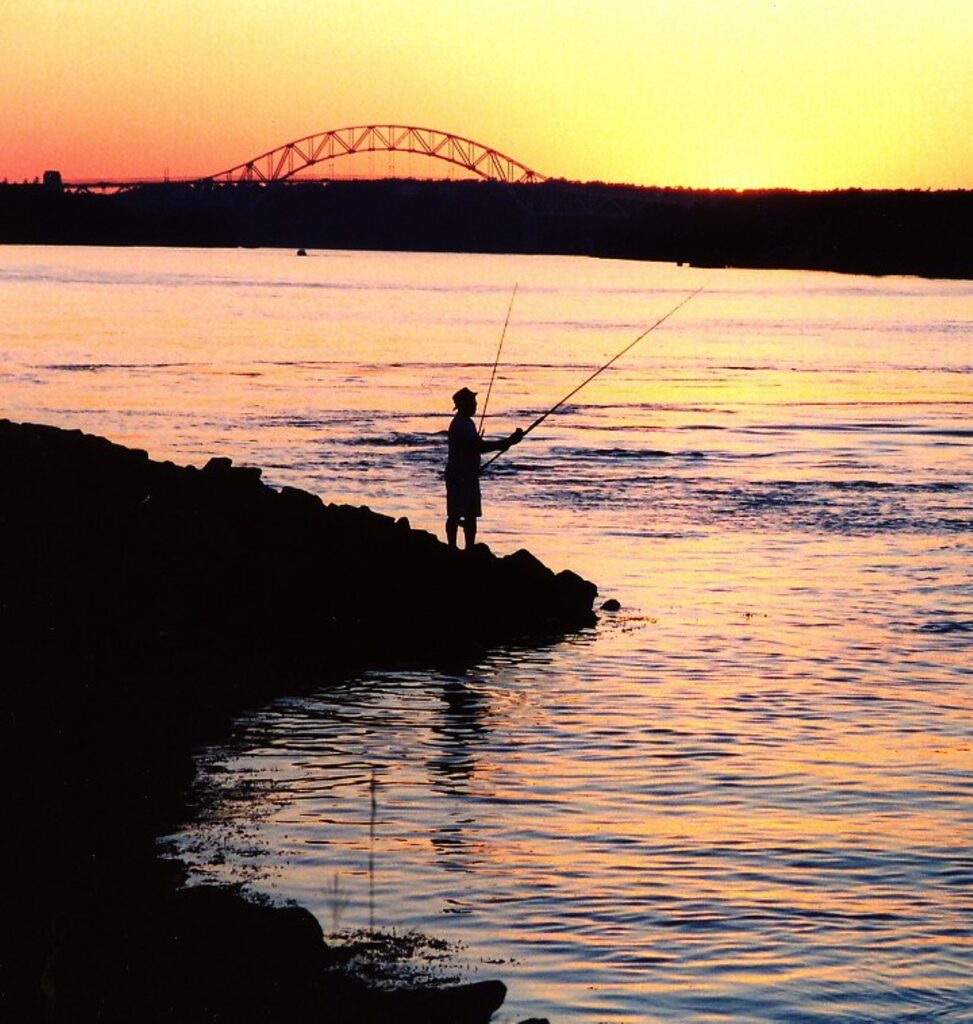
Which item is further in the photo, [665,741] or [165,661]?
[165,661]

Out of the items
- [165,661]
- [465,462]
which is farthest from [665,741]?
[465,462]

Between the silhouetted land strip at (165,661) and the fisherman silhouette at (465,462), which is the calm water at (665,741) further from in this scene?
the fisherman silhouette at (465,462)

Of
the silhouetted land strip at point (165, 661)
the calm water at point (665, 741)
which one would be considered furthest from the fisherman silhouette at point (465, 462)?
the calm water at point (665, 741)

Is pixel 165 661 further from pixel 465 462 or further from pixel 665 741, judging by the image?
pixel 465 462

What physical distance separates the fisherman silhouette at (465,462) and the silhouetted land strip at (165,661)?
1.39ft

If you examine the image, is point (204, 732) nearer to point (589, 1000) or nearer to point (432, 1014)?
point (589, 1000)

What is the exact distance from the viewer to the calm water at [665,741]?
7.36 meters

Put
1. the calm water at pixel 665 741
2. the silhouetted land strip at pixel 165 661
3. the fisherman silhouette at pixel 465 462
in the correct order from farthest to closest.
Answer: the fisherman silhouette at pixel 465 462, the calm water at pixel 665 741, the silhouetted land strip at pixel 165 661

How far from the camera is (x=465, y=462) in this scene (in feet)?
47.5

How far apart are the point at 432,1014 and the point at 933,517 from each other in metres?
17.6

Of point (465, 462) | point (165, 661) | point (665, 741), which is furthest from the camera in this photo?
point (465, 462)

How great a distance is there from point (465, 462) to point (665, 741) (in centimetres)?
411

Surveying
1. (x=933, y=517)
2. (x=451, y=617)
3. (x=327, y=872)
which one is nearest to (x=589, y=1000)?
(x=327, y=872)

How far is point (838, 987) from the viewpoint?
22.7ft
